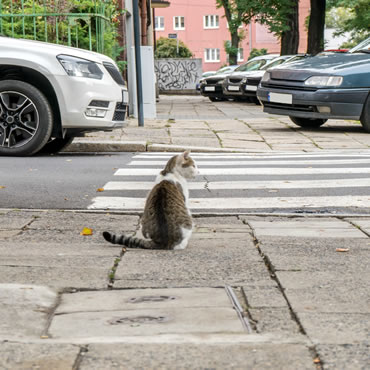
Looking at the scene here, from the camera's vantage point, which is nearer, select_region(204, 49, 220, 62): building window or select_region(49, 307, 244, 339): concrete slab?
select_region(49, 307, 244, 339): concrete slab

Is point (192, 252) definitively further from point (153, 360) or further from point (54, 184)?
point (54, 184)

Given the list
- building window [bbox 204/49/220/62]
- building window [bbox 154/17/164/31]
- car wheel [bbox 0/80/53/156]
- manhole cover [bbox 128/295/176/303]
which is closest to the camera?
manhole cover [bbox 128/295/176/303]

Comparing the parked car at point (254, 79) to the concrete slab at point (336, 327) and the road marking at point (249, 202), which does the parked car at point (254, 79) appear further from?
the concrete slab at point (336, 327)

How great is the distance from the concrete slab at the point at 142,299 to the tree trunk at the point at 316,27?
2440 centimetres

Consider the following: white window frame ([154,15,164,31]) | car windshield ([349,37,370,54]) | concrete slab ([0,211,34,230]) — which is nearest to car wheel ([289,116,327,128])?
car windshield ([349,37,370,54])

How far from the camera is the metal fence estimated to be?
1322 centimetres

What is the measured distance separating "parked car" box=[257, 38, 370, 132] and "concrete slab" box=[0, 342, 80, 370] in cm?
1102

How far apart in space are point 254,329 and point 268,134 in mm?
10956

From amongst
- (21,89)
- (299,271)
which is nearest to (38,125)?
(21,89)

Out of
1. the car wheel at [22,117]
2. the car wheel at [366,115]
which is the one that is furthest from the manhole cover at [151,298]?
the car wheel at [366,115]

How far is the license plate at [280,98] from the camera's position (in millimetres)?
13992

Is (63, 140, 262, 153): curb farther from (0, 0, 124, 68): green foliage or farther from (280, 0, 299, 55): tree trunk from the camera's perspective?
(280, 0, 299, 55): tree trunk

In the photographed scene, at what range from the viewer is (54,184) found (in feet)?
26.5

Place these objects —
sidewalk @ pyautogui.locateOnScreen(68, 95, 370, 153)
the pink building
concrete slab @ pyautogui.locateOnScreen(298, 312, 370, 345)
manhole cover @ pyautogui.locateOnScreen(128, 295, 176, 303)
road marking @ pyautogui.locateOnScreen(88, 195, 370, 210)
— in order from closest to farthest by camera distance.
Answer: concrete slab @ pyautogui.locateOnScreen(298, 312, 370, 345) < manhole cover @ pyautogui.locateOnScreen(128, 295, 176, 303) < road marking @ pyautogui.locateOnScreen(88, 195, 370, 210) < sidewalk @ pyautogui.locateOnScreen(68, 95, 370, 153) < the pink building
